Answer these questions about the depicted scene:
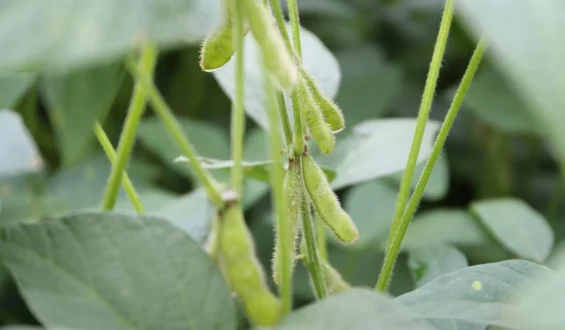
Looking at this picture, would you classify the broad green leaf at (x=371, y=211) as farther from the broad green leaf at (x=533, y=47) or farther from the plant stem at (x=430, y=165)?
the broad green leaf at (x=533, y=47)

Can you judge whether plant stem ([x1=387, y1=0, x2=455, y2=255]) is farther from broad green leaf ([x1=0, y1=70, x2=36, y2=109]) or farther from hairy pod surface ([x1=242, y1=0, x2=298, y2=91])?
broad green leaf ([x1=0, y1=70, x2=36, y2=109])

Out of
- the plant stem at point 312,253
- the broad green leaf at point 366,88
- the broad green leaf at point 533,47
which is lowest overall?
the broad green leaf at point 366,88

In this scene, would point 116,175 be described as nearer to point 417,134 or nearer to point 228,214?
point 228,214

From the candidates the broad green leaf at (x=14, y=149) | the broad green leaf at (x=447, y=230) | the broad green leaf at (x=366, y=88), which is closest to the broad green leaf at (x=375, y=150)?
the broad green leaf at (x=447, y=230)

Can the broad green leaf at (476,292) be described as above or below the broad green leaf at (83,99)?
below

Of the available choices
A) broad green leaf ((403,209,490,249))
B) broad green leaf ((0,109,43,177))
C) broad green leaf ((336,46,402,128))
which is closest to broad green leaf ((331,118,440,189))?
broad green leaf ((403,209,490,249))

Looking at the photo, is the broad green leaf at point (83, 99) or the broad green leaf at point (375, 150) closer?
the broad green leaf at point (83, 99)

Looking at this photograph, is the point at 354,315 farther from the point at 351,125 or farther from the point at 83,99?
the point at 351,125
